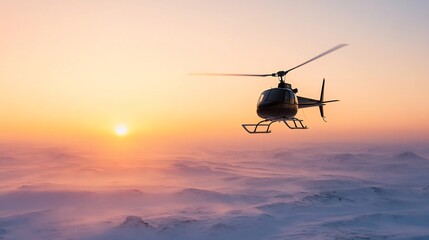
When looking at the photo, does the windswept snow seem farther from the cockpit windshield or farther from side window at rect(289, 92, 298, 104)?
the cockpit windshield

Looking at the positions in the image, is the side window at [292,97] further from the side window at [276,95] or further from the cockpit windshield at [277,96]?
the side window at [276,95]

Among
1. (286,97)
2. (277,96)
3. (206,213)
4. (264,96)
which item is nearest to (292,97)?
(286,97)

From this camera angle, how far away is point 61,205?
153 metres

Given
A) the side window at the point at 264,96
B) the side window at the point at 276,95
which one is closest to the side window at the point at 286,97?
the side window at the point at 276,95

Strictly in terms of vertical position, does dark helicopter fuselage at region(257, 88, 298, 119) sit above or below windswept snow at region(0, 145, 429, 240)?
above

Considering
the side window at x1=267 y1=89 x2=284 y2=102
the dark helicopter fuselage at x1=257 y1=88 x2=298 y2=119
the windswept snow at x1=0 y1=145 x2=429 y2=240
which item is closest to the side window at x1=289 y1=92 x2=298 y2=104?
the dark helicopter fuselage at x1=257 y1=88 x2=298 y2=119

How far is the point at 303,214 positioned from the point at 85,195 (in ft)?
330

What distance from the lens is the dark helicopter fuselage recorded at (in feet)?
77.9

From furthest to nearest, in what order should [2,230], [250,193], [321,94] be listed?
[250,193] → [2,230] → [321,94]

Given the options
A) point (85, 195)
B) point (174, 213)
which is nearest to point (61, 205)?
point (85, 195)

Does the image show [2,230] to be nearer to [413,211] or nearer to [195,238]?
[195,238]

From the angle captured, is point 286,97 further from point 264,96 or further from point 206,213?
point 206,213

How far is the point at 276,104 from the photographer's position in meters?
23.7

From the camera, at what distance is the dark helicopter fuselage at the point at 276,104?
77.9 ft
